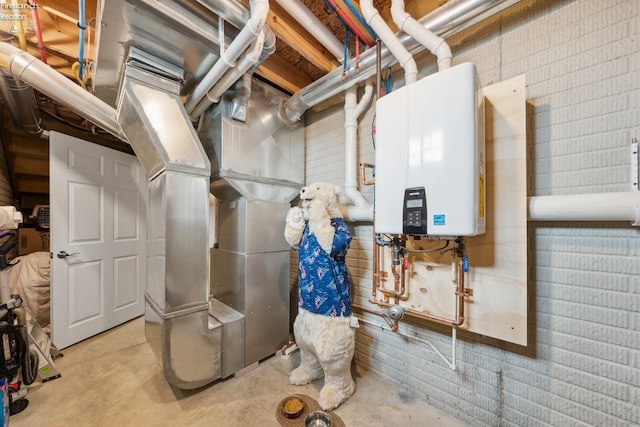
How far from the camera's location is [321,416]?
139cm

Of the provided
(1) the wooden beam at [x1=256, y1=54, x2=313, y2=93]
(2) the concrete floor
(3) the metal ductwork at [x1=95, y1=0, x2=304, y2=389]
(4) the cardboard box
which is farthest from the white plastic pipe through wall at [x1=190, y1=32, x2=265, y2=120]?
(4) the cardboard box

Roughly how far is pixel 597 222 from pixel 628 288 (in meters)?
0.29

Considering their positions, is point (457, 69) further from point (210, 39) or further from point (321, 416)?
point (321, 416)

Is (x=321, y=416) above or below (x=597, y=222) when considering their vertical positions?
below

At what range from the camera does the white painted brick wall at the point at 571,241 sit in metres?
1.01

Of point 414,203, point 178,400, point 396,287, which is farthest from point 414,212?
point 178,400

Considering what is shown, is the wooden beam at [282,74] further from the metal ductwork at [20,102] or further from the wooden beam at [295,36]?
the metal ductwork at [20,102]

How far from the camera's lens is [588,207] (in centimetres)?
99

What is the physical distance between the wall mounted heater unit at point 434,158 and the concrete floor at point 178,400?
1.21 meters

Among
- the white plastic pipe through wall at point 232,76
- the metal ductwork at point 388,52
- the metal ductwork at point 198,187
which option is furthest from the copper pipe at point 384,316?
the white plastic pipe through wall at point 232,76

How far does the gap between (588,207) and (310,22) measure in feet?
5.66

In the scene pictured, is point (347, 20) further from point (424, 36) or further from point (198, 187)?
point (198, 187)

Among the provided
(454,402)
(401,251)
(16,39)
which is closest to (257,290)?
(401,251)

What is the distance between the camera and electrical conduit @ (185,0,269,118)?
1.16 meters
